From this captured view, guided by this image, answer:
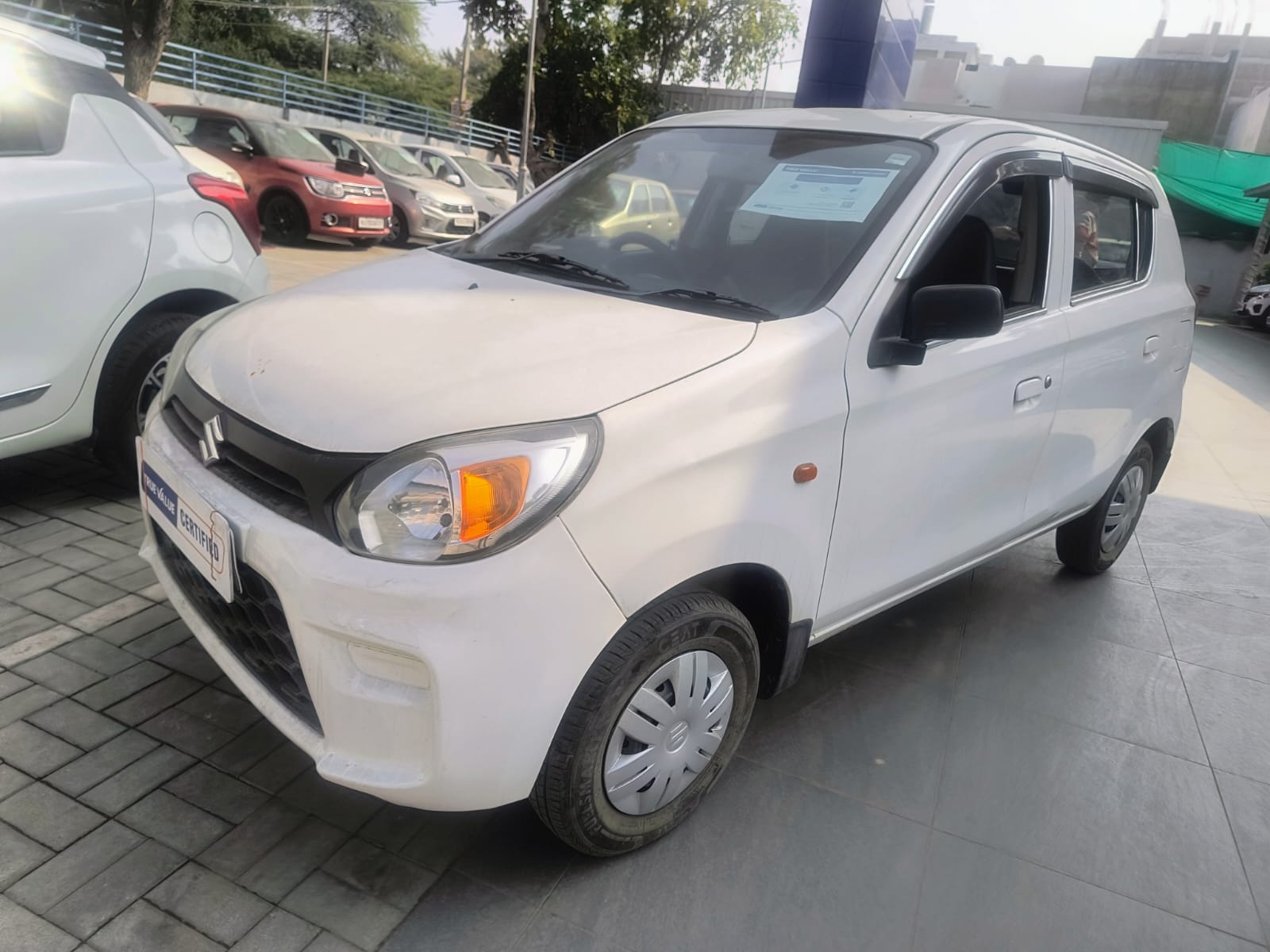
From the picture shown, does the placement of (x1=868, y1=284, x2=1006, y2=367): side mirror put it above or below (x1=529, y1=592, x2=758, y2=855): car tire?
above

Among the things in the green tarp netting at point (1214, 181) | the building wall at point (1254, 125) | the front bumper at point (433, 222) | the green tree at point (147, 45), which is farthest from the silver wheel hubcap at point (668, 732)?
the building wall at point (1254, 125)

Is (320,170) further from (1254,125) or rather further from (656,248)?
(1254,125)

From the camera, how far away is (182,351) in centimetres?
254

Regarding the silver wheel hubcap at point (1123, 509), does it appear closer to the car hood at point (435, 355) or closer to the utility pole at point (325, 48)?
the car hood at point (435, 355)

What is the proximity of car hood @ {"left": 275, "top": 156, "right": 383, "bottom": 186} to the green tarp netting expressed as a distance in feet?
58.7

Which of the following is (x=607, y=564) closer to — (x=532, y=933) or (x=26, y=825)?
(x=532, y=933)

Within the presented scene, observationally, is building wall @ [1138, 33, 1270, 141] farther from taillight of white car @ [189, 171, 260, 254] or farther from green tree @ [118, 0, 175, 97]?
taillight of white car @ [189, 171, 260, 254]

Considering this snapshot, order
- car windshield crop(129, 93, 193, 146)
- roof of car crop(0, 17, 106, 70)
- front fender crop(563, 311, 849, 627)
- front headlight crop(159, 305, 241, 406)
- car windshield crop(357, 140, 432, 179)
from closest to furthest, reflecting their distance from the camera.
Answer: front fender crop(563, 311, 849, 627)
front headlight crop(159, 305, 241, 406)
roof of car crop(0, 17, 106, 70)
car windshield crop(129, 93, 193, 146)
car windshield crop(357, 140, 432, 179)

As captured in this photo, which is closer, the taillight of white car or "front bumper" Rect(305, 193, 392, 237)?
the taillight of white car

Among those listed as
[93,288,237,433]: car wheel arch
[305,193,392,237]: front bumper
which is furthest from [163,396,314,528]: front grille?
[305,193,392,237]: front bumper

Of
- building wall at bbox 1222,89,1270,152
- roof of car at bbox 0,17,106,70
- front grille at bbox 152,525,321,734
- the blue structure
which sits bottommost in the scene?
front grille at bbox 152,525,321,734

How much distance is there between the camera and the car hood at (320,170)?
12.4m

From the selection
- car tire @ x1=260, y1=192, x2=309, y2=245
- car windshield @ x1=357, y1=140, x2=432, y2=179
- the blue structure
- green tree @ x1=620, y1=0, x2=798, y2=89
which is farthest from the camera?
green tree @ x1=620, y1=0, x2=798, y2=89

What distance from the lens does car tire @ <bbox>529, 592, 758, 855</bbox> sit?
1.95 meters
